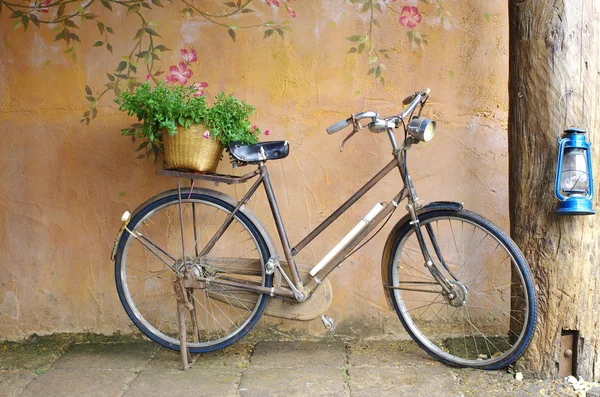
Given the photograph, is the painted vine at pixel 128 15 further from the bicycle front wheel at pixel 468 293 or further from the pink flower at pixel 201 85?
the bicycle front wheel at pixel 468 293

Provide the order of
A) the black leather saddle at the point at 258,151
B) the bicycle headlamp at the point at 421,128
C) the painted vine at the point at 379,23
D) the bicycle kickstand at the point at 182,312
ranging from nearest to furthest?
the bicycle headlamp at the point at 421,128
the black leather saddle at the point at 258,151
the bicycle kickstand at the point at 182,312
the painted vine at the point at 379,23

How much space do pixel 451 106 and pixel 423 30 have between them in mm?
447

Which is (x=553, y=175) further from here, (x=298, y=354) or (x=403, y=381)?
(x=298, y=354)

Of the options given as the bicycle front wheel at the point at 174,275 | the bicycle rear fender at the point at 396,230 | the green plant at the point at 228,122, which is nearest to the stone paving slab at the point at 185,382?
the bicycle front wheel at the point at 174,275

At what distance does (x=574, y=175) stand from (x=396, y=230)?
2.86 ft

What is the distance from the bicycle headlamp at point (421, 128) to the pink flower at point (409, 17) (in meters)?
0.85

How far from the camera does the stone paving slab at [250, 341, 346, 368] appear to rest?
134 inches

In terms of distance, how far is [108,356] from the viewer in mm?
3572

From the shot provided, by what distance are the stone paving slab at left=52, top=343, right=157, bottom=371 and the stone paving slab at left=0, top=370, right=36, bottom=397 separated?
16 cm

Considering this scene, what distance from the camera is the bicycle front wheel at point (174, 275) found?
11.3 ft

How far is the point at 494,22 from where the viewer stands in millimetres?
3566

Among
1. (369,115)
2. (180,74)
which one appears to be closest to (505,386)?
(369,115)

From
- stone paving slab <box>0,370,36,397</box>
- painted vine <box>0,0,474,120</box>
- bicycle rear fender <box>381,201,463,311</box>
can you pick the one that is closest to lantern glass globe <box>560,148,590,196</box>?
bicycle rear fender <box>381,201,463,311</box>

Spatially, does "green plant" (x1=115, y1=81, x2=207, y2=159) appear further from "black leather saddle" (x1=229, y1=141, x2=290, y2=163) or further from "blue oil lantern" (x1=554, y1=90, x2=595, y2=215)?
"blue oil lantern" (x1=554, y1=90, x2=595, y2=215)
